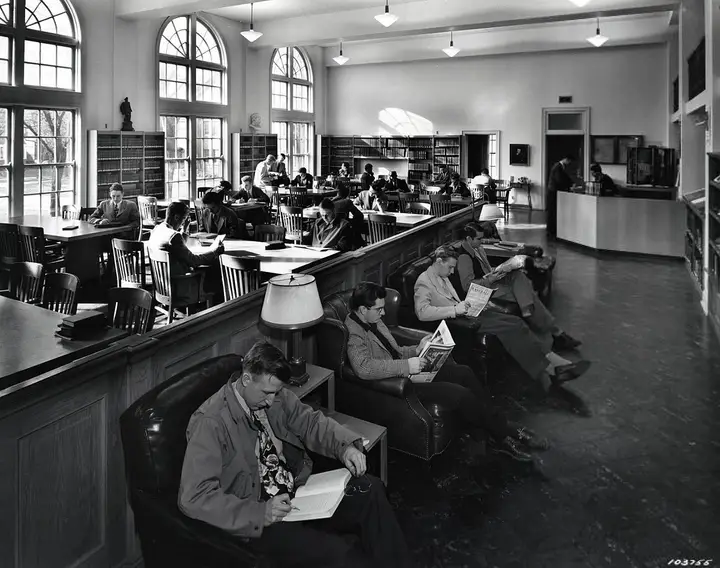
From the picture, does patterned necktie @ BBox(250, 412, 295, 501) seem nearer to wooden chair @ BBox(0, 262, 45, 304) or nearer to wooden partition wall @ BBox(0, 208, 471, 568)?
wooden partition wall @ BBox(0, 208, 471, 568)

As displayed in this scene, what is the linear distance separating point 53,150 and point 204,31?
16.3 ft

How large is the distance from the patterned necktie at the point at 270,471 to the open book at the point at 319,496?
0.06 metres

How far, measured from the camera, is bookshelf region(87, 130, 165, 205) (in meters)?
11.1

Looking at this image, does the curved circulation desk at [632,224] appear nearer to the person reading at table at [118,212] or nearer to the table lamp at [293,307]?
the person reading at table at [118,212]

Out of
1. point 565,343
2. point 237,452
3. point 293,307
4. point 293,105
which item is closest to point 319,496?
point 237,452

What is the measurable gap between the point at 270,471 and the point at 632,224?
376 inches

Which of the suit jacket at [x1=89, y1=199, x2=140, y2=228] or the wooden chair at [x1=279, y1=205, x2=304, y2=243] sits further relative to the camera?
the wooden chair at [x1=279, y1=205, x2=304, y2=243]

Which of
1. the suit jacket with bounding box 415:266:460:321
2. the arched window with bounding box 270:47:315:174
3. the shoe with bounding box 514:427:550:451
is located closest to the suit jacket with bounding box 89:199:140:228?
the suit jacket with bounding box 415:266:460:321

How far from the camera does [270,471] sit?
2396mm

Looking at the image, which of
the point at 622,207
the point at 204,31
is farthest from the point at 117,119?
the point at 622,207

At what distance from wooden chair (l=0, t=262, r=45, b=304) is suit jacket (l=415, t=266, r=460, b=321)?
2565mm

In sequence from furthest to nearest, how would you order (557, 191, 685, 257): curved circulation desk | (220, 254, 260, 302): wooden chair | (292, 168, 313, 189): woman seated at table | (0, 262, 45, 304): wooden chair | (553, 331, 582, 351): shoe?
1. (292, 168, 313, 189): woman seated at table
2. (557, 191, 685, 257): curved circulation desk
3. (553, 331, 582, 351): shoe
4. (220, 254, 260, 302): wooden chair
5. (0, 262, 45, 304): wooden chair

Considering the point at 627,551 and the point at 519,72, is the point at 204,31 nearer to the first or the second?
the point at 519,72

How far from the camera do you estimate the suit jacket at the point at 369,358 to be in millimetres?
3430
